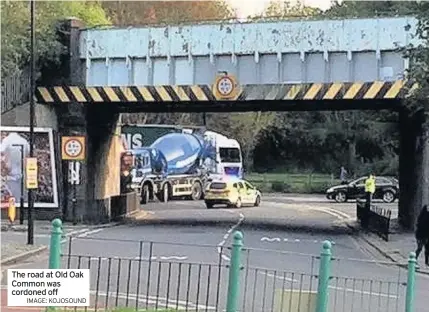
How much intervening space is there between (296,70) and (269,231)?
571 centimetres

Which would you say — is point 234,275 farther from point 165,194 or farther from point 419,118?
point 165,194

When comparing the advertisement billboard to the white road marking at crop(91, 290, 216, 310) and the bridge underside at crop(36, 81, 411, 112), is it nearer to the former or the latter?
the bridge underside at crop(36, 81, 411, 112)

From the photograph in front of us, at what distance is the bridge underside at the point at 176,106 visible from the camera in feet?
109

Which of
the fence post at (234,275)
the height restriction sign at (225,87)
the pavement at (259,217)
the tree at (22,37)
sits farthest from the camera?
the pavement at (259,217)

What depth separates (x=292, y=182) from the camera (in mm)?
80188

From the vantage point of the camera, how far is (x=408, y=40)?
31516 mm

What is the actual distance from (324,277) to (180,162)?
5149cm

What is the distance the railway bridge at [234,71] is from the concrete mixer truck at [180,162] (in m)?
19.7

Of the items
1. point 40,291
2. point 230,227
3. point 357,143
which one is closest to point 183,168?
point 357,143

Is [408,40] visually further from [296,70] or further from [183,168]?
[183,168]

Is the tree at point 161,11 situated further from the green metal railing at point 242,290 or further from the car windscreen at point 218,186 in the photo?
the green metal railing at point 242,290

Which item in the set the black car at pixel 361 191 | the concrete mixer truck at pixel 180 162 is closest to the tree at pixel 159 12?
the concrete mixer truck at pixel 180 162

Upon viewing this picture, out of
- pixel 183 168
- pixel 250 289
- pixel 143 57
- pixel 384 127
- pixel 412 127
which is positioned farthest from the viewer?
pixel 384 127

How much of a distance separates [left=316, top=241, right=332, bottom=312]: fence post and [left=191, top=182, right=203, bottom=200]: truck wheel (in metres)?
54.1
